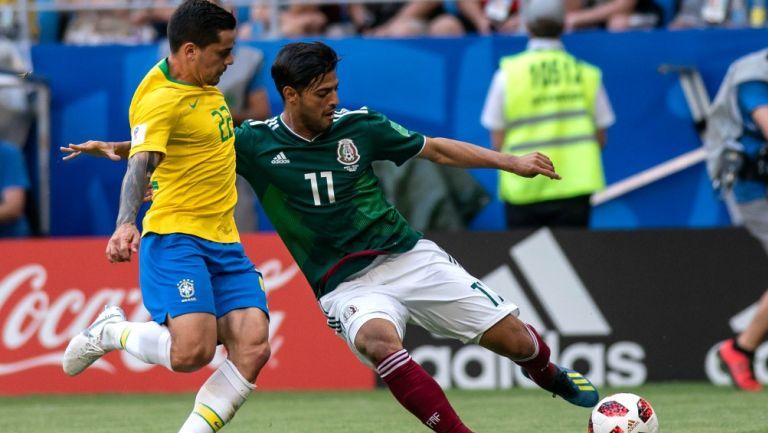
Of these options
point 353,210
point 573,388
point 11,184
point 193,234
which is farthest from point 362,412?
point 11,184

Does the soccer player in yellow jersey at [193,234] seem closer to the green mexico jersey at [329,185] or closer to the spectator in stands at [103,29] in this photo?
the green mexico jersey at [329,185]

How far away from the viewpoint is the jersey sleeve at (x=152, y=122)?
6.57 m

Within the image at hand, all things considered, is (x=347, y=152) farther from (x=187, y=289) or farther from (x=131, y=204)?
(x=131, y=204)

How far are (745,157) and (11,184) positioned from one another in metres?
5.66

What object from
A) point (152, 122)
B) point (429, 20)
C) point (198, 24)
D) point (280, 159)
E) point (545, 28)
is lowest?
point (429, 20)

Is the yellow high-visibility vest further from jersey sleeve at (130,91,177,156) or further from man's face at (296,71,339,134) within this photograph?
jersey sleeve at (130,91,177,156)

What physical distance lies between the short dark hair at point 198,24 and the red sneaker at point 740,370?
4530mm

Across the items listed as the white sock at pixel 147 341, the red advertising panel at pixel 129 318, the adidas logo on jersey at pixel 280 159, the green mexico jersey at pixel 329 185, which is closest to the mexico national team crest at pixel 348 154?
the green mexico jersey at pixel 329 185

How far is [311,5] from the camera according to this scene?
12766mm

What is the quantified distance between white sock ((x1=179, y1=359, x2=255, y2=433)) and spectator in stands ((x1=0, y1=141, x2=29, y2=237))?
5.58 metres

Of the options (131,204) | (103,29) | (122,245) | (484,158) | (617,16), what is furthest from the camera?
(103,29)

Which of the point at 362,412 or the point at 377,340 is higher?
the point at 377,340

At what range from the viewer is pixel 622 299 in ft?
34.4

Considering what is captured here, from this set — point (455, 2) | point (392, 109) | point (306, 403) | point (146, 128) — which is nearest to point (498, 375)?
point (306, 403)
